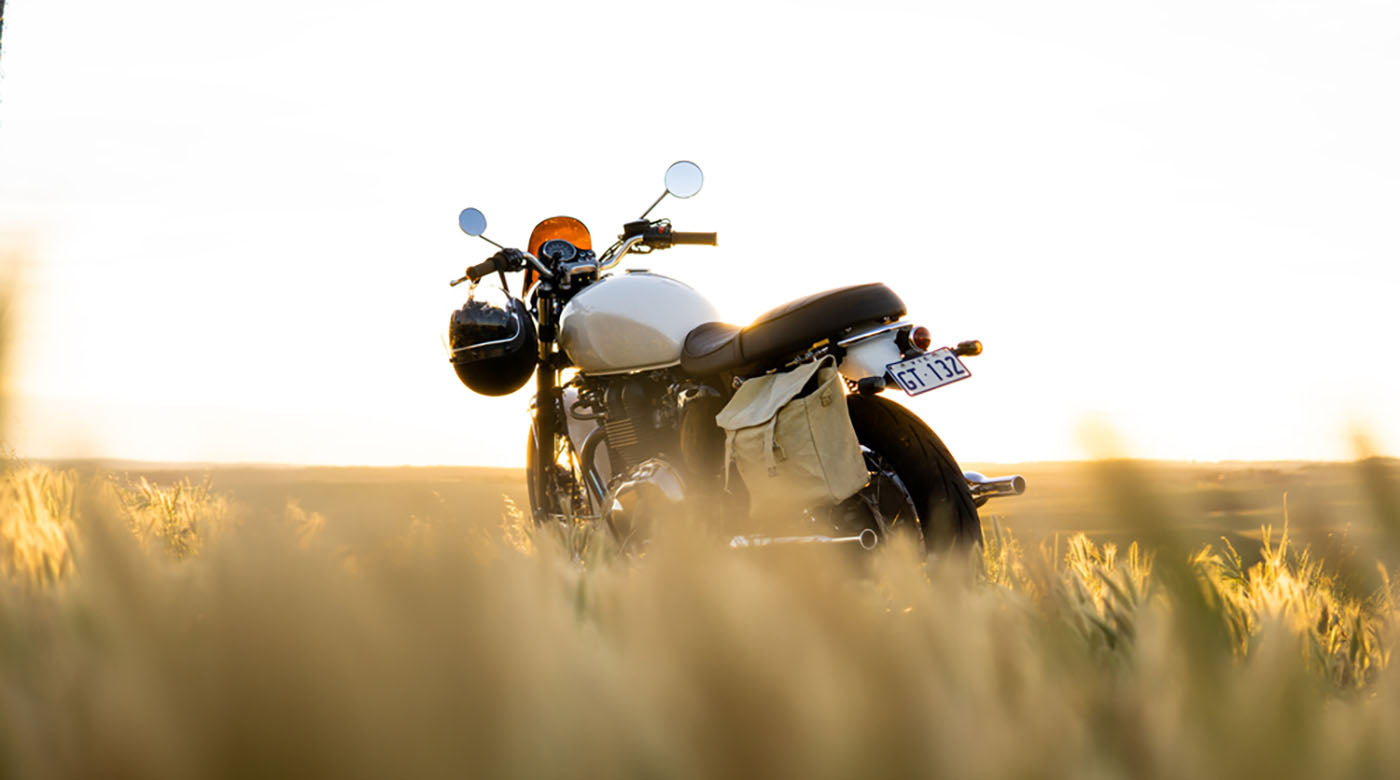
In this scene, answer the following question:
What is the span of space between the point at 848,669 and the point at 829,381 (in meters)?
2.59

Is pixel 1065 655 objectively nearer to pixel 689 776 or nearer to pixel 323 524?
pixel 689 776

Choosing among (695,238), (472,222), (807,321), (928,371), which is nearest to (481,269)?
(472,222)

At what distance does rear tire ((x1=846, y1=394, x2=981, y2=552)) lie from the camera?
9.29 feet

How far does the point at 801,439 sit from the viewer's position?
2936 mm

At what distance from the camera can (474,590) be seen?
0.37 meters

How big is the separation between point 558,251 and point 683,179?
711mm

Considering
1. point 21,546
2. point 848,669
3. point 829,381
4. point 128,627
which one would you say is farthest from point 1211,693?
point 829,381

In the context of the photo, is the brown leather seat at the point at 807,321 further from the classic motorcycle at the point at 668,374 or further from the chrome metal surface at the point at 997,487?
the chrome metal surface at the point at 997,487

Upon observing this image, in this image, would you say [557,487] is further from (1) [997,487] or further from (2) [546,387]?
(1) [997,487]

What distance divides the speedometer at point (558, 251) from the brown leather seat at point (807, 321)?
5.75ft

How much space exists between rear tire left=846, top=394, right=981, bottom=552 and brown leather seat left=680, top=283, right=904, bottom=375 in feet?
0.86

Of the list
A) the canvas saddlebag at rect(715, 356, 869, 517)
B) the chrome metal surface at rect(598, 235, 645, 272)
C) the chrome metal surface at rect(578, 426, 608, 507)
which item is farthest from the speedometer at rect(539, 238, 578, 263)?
the canvas saddlebag at rect(715, 356, 869, 517)

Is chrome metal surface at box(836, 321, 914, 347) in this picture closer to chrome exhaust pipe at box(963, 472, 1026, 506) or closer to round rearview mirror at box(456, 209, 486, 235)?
chrome exhaust pipe at box(963, 472, 1026, 506)

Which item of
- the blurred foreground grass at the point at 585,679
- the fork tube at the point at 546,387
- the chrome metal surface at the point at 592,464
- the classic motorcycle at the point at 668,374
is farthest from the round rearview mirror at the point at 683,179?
the blurred foreground grass at the point at 585,679
